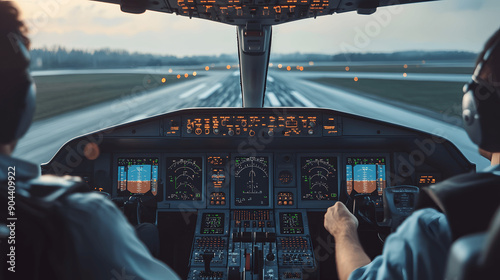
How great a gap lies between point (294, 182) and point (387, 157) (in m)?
0.79

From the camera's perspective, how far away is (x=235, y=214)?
11.2ft

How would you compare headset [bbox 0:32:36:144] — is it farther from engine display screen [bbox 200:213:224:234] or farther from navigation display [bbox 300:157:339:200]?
navigation display [bbox 300:157:339:200]

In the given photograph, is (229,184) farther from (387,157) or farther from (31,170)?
(31,170)

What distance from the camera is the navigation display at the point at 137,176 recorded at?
3.42m

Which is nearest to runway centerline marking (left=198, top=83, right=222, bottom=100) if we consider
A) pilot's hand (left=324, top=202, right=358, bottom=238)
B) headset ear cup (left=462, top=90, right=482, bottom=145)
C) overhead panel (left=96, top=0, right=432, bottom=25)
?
overhead panel (left=96, top=0, right=432, bottom=25)

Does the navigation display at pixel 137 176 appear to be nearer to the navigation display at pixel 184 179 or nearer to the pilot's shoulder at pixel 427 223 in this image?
the navigation display at pixel 184 179

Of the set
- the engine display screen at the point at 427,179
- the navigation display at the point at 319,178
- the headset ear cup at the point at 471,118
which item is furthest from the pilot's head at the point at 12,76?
the engine display screen at the point at 427,179

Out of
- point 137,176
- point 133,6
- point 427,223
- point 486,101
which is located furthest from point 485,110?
point 137,176

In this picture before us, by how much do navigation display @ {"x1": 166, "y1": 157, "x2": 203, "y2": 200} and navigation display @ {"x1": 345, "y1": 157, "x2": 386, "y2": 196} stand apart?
122 centimetres

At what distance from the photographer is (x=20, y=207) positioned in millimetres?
809

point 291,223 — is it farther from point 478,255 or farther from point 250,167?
point 478,255

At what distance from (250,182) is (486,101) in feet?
8.22

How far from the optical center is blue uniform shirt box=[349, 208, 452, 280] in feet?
3.62

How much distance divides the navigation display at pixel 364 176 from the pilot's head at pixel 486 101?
227cm
